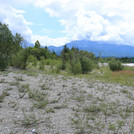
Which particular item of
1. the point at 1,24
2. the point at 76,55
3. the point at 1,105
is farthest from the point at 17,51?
the point at 1,105

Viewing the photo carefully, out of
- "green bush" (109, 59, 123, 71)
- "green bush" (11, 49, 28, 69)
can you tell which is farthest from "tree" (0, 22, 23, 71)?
"green bush" (109, 59, 123, 71)

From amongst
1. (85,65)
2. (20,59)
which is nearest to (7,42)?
(20,59)

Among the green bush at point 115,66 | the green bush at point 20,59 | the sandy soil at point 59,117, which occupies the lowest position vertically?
the sandy soil at point 59,117

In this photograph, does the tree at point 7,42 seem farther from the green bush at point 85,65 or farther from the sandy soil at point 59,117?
the sandy soil at point 59,117

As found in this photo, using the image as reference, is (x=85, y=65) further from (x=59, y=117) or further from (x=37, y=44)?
(x=37, y=44)

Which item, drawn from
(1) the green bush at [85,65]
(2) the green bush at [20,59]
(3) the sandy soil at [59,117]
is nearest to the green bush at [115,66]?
(1) the green bush at [85,65]

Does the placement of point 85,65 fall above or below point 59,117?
above

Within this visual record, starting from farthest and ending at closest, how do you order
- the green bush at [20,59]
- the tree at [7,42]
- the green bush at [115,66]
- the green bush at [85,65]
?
the green bush at [115,66] → the green bush at [85,65] → the green bush at [20,59] → the tree at [7,42]

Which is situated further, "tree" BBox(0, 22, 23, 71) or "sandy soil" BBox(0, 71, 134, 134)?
"tree" BBox(0, 22, 23, 71)

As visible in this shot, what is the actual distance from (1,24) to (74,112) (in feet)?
56.3

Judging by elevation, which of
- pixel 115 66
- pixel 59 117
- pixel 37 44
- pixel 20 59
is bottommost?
pixel 59 117

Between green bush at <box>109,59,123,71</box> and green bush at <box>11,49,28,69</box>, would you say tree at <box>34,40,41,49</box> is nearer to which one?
green bush at <box>11,49,28,69</box>

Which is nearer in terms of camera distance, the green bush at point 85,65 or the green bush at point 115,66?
the green bush at point 85,65

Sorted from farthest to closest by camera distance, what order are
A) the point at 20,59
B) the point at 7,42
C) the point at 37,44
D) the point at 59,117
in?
the point at 37,44, the point at 20,59, the point at 7,42, the point at 59,117
